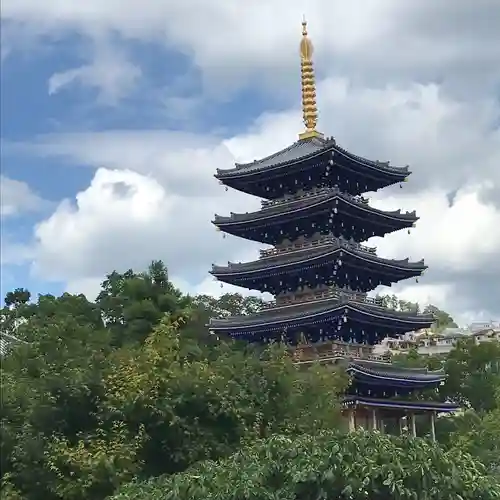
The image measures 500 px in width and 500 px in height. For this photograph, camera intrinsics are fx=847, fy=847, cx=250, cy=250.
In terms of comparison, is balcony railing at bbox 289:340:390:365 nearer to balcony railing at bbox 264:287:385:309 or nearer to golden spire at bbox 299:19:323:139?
balcony railing at bbox 264:287:385:309

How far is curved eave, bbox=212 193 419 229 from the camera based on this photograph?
31.5 meters

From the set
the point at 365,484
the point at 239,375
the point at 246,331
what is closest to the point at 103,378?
the point at 239,375

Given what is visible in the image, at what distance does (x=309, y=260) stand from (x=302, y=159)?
13.0ft

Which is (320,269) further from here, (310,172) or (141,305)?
(141,305)

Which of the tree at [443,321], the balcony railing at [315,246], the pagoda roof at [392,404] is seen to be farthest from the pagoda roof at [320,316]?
the tree at [443,321]

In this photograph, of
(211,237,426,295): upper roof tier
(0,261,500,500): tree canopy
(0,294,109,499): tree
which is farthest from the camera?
(211,237,426,295): upper roof tier

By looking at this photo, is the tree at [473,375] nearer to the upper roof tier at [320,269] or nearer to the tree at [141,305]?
the upper roof tier at [320,269]

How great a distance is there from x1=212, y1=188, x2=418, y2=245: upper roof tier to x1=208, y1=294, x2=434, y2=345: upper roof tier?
2.95 m

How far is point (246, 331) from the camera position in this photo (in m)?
32.6

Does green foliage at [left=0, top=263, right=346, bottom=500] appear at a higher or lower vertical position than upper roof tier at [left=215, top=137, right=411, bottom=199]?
lower

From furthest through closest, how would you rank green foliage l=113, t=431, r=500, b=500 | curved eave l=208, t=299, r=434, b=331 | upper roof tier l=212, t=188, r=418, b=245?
upper roof tier l=212, t=188, r=418, b=245 → curved eave l=208, t=299, r=434, b=331 → green foliage l=113, t=431, r=500, b=500

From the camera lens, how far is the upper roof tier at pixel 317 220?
31938 mm

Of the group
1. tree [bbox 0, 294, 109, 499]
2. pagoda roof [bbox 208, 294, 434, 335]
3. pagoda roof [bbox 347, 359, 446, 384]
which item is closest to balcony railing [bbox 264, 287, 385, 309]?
pagoda roof [bbox 208, 294, 434, 335]

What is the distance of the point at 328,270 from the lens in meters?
31.8
